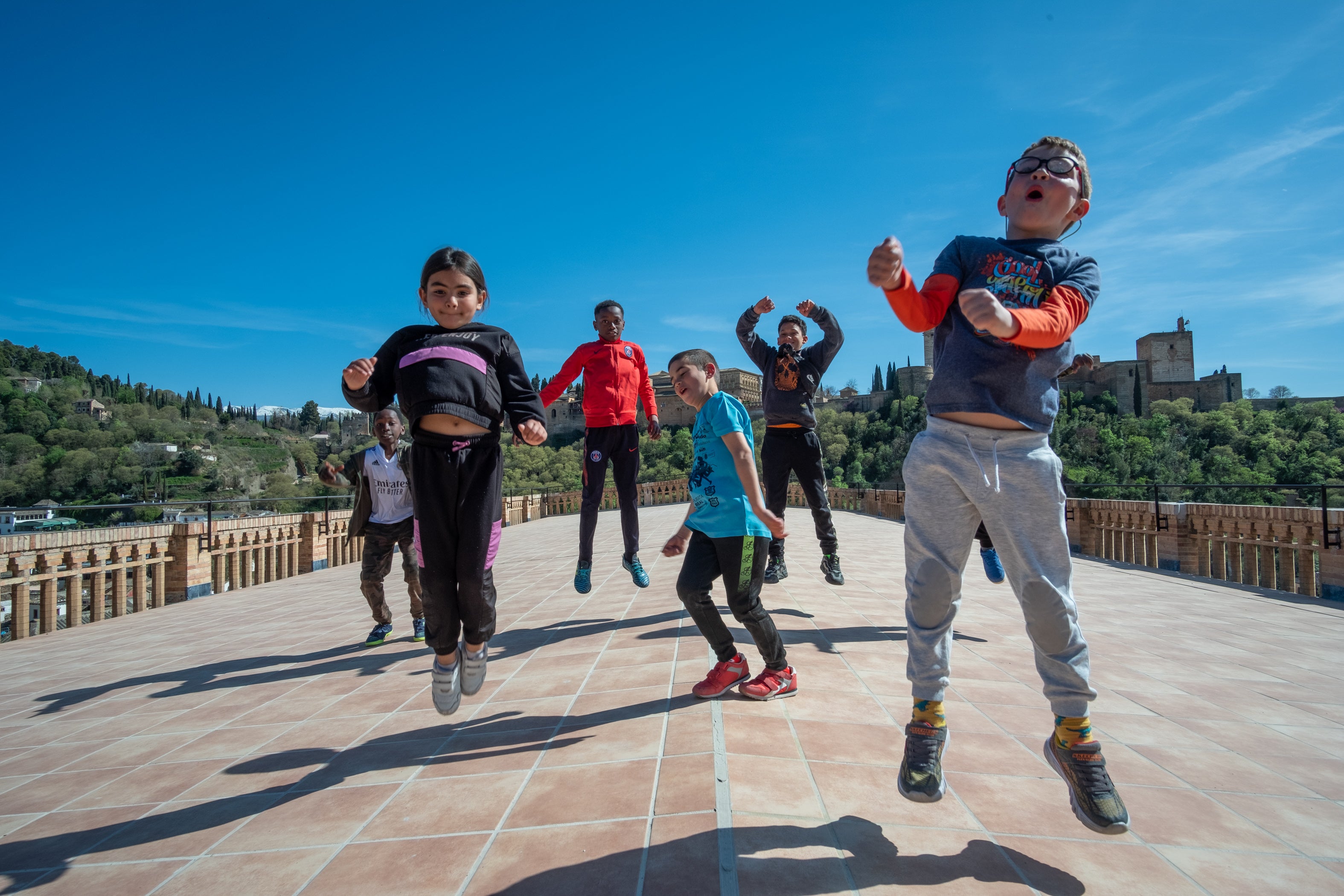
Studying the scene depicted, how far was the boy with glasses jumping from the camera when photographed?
5.08 feet

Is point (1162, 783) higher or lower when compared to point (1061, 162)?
lower

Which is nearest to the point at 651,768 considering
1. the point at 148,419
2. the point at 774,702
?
the point at 774,702

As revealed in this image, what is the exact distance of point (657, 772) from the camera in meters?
1.85

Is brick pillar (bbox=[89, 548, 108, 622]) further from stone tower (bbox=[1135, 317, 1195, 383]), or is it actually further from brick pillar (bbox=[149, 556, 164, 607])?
stone tower (bbox=[1135, 317, 1195, 383])

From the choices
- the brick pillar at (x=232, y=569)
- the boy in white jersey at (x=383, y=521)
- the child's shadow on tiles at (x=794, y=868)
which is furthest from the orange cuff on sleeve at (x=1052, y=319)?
the brick pillar at (x=232, y=569)

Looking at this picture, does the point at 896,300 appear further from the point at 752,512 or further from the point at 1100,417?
the point at 1100,417

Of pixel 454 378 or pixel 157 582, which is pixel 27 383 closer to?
pixel 157 582

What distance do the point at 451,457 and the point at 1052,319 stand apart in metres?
1.78

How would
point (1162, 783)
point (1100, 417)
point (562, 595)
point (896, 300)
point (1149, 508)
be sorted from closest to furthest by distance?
point (896, 300)
point (1162, 783)
point (562, 595)
point (1149, 508)
point (1100, 417)

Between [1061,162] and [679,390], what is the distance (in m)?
1.53

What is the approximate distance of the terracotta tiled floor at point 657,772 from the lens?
1.44 m

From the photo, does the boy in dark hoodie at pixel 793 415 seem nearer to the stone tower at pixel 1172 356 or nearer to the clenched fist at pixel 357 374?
the clenched fist at pixel 357 374

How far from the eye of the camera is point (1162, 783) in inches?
72.1

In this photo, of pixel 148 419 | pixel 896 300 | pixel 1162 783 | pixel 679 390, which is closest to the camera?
pixel 896 300
